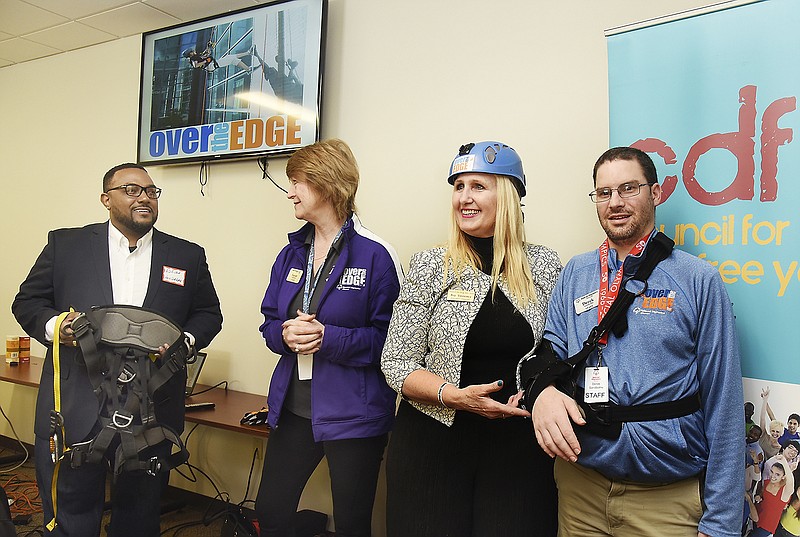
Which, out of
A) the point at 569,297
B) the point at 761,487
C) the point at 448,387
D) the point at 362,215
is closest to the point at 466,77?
the point at 362,215

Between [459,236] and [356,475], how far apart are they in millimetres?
898

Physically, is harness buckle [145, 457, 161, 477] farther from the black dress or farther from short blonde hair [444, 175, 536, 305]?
short blonde hair [444, 175, 536, 305]

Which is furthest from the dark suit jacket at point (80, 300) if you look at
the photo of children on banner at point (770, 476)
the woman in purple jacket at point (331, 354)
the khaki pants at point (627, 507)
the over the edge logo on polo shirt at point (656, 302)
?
the photo of children on banner at point (770, 476)

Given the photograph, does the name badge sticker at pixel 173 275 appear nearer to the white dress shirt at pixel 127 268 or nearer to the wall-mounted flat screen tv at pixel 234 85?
the white dress shirt at pixel 127 268

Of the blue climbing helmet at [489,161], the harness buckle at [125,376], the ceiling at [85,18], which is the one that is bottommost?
the harness buckle at [125,376]

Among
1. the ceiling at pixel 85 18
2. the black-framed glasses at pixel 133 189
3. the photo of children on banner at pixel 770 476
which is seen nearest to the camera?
the photo of children on banner at pixel 770 476

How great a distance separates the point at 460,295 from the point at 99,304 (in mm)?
1253

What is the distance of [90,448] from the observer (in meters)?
2.06

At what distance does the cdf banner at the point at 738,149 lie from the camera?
178cm

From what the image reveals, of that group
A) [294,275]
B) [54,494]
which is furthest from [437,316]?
[54,494]

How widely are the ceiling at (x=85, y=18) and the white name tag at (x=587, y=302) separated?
9.07 feet

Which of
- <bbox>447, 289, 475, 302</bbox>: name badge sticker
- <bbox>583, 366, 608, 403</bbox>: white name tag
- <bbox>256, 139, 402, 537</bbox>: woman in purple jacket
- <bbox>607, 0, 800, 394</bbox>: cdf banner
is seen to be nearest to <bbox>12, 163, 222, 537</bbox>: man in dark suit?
<bbox>256, 139, 402, 537</bbox>: woman in purple jacket

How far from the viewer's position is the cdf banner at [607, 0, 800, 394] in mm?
1782

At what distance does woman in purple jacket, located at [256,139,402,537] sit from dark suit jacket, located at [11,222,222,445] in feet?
1.17
